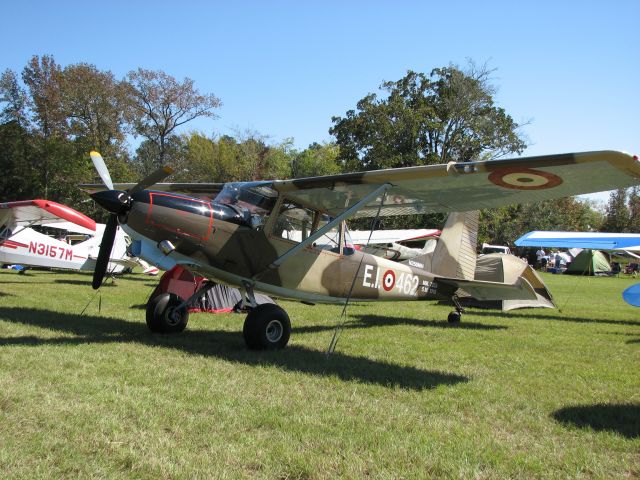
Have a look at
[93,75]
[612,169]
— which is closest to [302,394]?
[612,169]

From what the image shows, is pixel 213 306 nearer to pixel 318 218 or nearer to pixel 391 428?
pixel 318 218

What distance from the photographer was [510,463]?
3.59m

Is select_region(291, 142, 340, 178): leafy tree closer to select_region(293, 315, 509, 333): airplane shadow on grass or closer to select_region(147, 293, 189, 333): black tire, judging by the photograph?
select_region(293, 315, 509, 333): airplane shadow on grass

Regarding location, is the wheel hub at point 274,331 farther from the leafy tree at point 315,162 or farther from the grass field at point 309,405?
the leafy tree at point 315,162

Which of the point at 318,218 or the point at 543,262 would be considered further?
the point at 543,262

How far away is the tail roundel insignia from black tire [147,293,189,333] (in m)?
5.32

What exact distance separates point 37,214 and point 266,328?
31.1ft

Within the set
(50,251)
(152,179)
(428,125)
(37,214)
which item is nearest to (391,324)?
(152,179)

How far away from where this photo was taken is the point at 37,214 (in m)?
13.7

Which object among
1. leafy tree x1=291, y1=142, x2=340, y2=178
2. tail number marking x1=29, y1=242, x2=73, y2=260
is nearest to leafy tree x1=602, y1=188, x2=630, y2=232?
leafy tree x1=291, y1=142, x2=340, y2=178

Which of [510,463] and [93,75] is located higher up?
[93,75]

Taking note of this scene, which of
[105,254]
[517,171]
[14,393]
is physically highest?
[517,171]

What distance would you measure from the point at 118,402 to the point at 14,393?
0.92m

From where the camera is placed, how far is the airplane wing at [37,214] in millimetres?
10977
